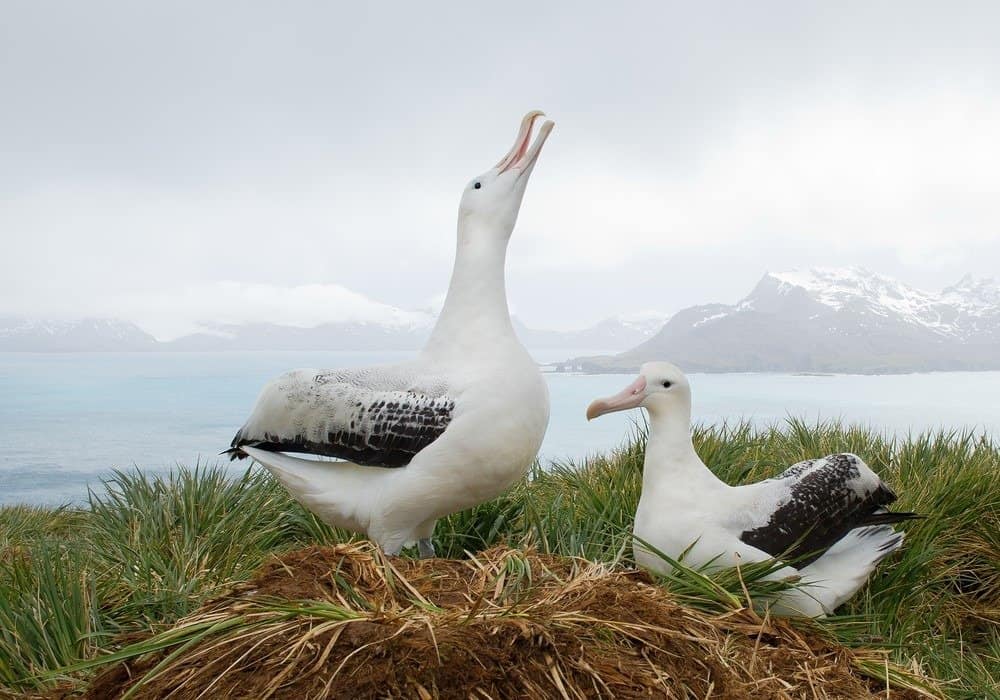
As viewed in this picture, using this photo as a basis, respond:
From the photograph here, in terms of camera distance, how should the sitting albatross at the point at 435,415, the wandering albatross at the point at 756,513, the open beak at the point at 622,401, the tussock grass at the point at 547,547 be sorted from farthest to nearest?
the open beak at the point at 622,401
the wandering albatross at the point at 756,513
the sitting albatross at the point at 435,415
the tussock grass at the point at 547,547

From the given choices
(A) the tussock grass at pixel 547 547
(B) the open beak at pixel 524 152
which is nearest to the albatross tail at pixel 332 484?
(A) the tussock grass at pixel 547 547

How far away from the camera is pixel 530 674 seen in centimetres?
230

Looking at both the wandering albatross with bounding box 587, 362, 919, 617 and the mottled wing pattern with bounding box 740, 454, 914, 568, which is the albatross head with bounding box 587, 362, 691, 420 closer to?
the wandering albatross with bounding box 587, 362, 919, 617

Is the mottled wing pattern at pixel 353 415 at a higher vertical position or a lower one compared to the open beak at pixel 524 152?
lower

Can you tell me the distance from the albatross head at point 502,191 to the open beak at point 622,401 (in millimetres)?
1059

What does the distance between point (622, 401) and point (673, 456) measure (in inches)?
15.7

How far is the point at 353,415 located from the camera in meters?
4.15

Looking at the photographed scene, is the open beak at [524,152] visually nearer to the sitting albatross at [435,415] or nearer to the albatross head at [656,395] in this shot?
the sitting albatross at [435,415]

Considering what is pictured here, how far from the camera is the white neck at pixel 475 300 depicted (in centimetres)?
429

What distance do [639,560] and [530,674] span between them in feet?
7.02

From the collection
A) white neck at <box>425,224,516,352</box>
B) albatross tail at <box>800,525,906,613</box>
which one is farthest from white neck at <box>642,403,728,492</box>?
white neck at <box>425,224,516,352</box>

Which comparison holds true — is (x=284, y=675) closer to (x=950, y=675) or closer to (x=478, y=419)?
(x=478, y=419)

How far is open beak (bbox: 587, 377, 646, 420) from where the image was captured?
4656mm

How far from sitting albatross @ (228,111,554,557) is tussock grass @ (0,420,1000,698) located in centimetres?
47
